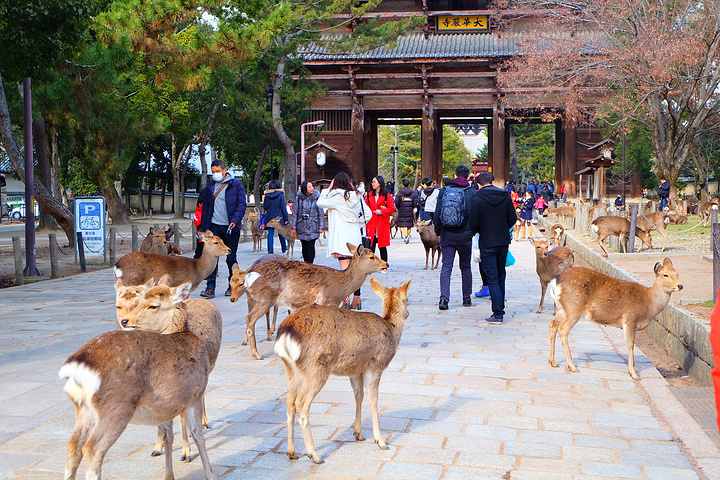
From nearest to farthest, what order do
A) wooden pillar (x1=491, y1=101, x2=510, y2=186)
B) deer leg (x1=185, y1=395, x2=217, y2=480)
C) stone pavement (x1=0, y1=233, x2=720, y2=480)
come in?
1. deer leg (x1=185, y1=395, x2=217, y2=480)
2. stone pavement (x1=0, y1=233, x2=720, y2=480)
3. wooden pillar (x1=491, y1=101, x2=510, y2=186)

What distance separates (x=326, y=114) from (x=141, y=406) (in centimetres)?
3501

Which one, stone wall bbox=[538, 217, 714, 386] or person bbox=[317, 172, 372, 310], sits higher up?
person bbox=[317, 172, 372, 310]

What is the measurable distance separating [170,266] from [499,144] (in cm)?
2880

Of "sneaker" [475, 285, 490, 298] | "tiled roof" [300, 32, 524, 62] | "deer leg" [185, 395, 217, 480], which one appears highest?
"tiled roof" [300, 32, 524, 62]

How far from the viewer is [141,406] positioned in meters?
3.52

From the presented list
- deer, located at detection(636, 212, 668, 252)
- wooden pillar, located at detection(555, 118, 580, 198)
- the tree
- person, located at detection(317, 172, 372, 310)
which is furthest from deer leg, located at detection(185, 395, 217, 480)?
wooden pillar, located at detection(555, 118, 580, 198)

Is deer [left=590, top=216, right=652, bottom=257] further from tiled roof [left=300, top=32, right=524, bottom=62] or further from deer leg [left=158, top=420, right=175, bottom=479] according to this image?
tiled roof [left=300, top=32, right=524, bottom=62]

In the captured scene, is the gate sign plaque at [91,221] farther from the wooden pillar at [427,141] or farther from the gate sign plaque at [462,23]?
the gate sign plaque at [462,23]

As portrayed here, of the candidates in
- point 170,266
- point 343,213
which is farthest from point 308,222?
point 170,266

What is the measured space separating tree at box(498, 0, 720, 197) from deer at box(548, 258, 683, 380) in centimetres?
1450

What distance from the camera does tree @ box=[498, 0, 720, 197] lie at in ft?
64.5

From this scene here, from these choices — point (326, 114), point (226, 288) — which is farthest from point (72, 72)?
point (326, 114)

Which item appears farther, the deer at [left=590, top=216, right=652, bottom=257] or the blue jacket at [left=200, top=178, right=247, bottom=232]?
the deer at [left=590, top=216, right=652, bottom=257]

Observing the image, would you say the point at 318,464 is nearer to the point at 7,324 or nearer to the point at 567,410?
the point at 567,410
